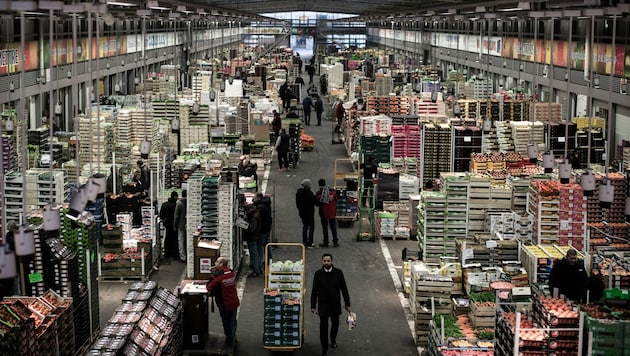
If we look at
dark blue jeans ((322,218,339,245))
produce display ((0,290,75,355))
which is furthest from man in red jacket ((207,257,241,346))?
dark blue jeans ((322,218,339,245))

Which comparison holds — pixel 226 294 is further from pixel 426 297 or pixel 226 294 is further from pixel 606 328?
pixel 606 328

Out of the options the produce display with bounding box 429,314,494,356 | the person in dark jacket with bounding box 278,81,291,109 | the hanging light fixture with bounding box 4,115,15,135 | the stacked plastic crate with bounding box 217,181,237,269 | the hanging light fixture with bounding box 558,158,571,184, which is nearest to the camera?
the produce display with bounding box 429,314,494,356

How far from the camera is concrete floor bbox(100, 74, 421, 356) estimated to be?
13711mm

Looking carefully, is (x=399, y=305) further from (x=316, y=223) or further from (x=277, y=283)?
(x=316, y=223)

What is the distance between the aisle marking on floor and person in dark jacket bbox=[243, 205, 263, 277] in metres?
2.40

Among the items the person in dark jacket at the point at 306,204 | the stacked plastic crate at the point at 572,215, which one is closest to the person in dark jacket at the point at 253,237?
the person in dark jacket at the point at 306,204

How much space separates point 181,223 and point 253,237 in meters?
1.51

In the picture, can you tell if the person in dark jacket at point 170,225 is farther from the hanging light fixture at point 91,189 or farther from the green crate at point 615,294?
the green crate at point 615,294

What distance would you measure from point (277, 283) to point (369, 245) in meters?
6.81

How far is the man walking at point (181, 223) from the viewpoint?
56.8 feet

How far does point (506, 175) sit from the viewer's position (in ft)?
60.5

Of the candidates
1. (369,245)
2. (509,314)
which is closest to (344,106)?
(369,245)

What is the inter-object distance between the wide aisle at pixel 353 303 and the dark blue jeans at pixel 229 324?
33 centimetres

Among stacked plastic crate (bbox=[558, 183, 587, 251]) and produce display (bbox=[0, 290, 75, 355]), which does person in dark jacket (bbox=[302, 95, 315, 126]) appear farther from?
produce display (bbox=[0, 290, 75, 355])
